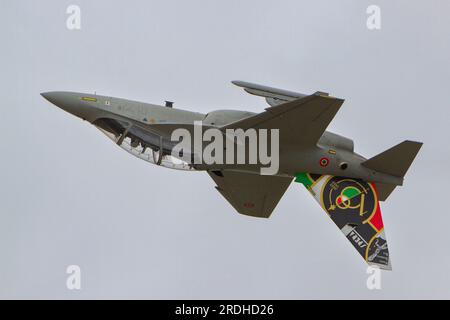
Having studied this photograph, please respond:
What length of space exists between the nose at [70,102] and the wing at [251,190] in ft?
18.7

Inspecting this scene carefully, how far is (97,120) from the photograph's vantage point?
127 ft

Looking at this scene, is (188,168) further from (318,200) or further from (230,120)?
(318,200)

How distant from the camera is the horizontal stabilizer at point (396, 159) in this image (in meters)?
38.4

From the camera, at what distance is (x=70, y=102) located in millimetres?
38500

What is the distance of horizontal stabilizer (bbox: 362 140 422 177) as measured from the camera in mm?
38438

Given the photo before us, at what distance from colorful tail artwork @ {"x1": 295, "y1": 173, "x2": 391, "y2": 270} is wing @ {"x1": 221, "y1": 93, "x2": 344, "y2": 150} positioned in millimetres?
1906

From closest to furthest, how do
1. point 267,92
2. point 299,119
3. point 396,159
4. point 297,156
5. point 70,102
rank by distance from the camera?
point 299,119, point 70,102, point 297,156, point 396,159, point 267,92

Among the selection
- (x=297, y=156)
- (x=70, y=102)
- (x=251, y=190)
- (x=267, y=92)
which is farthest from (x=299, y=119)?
(x=70, y=102)

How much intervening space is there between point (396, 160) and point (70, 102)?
512 inches

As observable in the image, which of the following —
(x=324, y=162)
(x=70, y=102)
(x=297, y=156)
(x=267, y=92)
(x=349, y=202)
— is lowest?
(x=349, y=202)

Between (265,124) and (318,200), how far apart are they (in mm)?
4064

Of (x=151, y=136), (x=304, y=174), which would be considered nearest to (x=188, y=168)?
(x=151, y=136)

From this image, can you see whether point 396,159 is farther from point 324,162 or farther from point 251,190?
point 251,190

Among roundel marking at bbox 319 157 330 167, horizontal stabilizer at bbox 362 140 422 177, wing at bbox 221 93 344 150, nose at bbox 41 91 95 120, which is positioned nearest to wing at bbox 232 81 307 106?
wing at bbox 221 93 344 150
